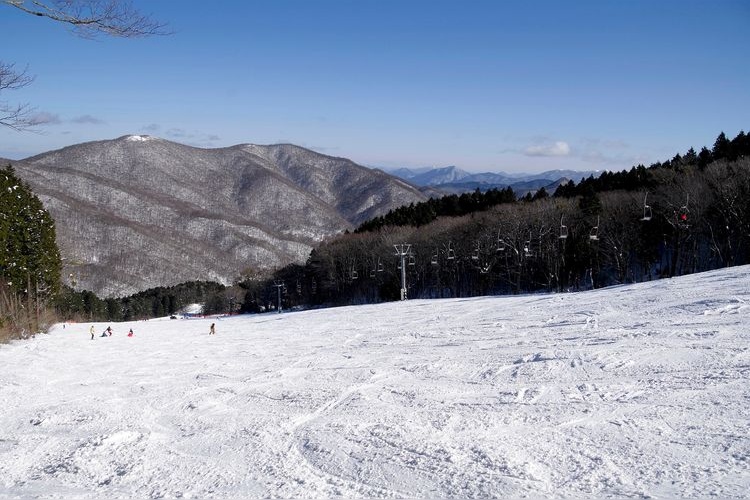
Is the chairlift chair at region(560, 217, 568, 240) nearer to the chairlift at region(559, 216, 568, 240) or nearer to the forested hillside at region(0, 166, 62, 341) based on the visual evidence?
the chairlift at region(559, 216, 568, 240)

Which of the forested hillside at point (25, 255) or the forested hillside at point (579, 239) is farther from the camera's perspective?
the forested hillside at point (579, 239)

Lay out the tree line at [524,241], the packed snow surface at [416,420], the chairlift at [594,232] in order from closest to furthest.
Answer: the packed snow surface at [416,420] < the chairlift at [594,232] < the tree line at [524,241]

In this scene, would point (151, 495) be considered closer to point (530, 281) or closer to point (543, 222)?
point (543, 222)

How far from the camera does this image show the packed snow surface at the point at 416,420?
5.77 meters

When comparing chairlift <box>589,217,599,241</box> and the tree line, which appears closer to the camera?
chairlift <box>589,217,599,241</box>

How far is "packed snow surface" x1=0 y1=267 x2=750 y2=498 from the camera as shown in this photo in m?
5.77

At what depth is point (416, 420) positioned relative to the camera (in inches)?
312

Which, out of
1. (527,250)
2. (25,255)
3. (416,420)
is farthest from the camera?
(527,250)

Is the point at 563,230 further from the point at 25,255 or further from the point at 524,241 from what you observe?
the point at 25,255

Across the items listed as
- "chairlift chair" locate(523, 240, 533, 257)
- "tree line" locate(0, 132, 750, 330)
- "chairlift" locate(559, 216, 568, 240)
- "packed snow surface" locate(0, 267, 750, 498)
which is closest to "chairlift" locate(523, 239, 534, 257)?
"chairlift chair" locate(523, 240, 533, 257)

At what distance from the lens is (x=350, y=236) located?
7125 centimetres

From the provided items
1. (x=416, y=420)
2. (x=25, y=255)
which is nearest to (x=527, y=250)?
(x=416, y=420)

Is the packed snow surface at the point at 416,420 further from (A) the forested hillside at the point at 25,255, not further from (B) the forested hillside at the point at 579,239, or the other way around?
(B) the forested hillside at the point at 579,239

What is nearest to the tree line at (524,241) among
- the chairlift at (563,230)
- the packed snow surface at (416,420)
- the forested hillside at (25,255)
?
the forested hillside at (25,255)
